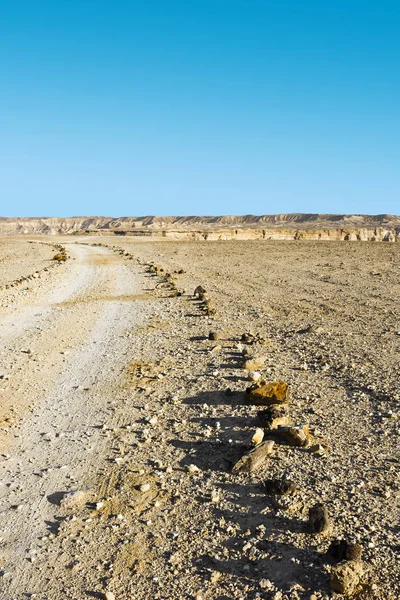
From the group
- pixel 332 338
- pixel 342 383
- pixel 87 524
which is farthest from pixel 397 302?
pixel 87 524

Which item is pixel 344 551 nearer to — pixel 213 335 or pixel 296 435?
pixel 296 435

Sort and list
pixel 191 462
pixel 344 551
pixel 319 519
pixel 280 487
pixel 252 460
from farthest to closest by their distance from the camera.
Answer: pixel 191 462, pixel 252 460, pixel 280 487, pixel 319 519, pixel 344 551

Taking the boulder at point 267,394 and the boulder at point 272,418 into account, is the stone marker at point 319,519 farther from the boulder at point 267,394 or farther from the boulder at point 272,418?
the boulder at point 267,394

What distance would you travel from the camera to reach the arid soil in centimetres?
416

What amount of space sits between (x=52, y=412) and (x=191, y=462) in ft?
8.50

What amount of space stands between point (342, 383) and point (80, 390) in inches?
165

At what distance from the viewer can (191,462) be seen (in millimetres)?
5906

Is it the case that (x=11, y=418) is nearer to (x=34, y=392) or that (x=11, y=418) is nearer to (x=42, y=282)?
(x=34, y=392)

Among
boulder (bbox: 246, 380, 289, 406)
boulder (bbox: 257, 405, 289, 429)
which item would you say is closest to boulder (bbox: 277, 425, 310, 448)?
boulder (bbox: 257, 405, 289, 429)

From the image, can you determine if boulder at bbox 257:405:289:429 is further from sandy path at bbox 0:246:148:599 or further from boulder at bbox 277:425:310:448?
sandy path at bbox 0:246:148:599

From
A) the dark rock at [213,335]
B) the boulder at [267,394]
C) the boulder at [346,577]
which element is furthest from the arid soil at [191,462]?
the dark rock at [213,335]

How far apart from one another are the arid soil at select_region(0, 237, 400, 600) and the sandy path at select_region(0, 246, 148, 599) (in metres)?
0.03

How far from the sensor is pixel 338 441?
20.4 feet

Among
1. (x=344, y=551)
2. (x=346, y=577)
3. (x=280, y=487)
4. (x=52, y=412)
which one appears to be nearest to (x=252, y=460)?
(x=280, y=487)
